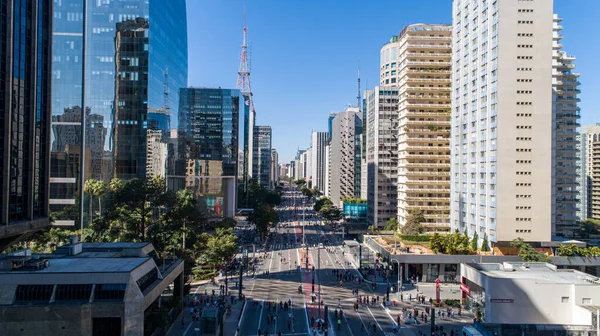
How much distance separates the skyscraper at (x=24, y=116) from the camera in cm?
3691

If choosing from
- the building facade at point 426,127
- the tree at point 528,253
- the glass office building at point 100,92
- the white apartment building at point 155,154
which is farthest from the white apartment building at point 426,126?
the glass office building at point 100,92

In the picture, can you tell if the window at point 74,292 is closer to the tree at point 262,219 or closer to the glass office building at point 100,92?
the glass office building at point 100,92

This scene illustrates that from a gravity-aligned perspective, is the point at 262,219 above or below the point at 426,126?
below

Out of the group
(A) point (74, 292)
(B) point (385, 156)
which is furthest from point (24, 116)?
(B) point (385, 156)

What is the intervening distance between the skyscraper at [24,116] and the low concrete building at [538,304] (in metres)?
43.3

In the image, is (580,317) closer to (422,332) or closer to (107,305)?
(422,332)

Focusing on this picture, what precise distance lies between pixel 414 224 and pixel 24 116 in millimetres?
60572

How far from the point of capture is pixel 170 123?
8400 centimetres

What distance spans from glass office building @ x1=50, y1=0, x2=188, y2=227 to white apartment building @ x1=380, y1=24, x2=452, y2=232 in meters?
48.2

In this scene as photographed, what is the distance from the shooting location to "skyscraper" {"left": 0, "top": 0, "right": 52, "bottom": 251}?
36906 mm

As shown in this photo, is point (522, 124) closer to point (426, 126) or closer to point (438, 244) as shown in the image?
point (438, 244)

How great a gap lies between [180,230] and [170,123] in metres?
31.8

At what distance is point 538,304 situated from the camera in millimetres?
37438

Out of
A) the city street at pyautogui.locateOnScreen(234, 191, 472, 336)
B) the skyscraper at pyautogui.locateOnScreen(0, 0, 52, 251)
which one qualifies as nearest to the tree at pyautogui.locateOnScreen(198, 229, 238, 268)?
the city street at pyautogui.locateOnScreen(234, 191, 472, 336)
